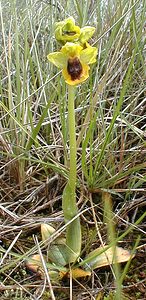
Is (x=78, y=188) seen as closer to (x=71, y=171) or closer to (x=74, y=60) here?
(x=71, y=171)

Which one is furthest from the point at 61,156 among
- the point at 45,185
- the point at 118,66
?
the point at 118,66

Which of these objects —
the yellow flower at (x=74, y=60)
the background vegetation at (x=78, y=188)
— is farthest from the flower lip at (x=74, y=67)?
the background vegetation at (x=78, y=188)

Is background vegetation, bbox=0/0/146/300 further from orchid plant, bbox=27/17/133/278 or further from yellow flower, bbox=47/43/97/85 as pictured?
yellow flower, bbox=47/43/97/85

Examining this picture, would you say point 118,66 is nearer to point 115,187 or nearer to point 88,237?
point 115,187

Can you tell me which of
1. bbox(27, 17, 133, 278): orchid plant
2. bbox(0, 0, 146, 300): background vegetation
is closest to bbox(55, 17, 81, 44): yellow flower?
bbox(27, 17, 133, 278): orchid plant

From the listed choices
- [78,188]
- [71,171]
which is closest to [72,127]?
[71,171]

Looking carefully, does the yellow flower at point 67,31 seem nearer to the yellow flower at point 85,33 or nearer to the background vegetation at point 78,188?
the yellow flower at point 85,33
